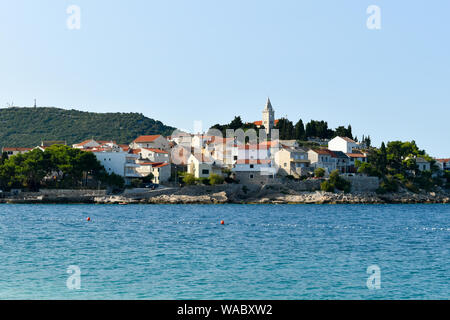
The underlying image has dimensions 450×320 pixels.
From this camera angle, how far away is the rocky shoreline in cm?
6519

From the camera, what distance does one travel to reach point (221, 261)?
21.1 metres

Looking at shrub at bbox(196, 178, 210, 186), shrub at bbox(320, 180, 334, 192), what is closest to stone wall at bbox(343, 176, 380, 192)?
shrub at bbox(320, 180, 334, 192)

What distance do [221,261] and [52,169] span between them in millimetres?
51886

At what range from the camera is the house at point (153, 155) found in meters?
79.4

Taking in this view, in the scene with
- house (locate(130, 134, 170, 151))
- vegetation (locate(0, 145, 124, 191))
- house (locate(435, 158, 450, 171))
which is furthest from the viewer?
house (locate(435, 158, 450, 171))

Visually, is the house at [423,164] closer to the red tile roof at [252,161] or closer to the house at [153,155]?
the red tile roof at [252,161]

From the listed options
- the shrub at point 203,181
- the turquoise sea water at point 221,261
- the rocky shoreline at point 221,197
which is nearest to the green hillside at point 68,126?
the rocky shoreline at point 221,197

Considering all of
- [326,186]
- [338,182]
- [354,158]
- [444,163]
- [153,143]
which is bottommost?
[326,186]

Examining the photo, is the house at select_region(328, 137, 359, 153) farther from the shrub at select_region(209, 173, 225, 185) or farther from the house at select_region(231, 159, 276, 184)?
the shrub at select_region(209, 173, 225, 185)

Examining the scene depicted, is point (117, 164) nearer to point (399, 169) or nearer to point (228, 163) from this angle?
point (228, 163)

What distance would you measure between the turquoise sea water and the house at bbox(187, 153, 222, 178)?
3465 centimetres

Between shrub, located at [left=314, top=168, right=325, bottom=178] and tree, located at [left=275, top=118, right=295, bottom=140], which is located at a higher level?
tree, located at [left=275, top=118, right=295, bottom=140]

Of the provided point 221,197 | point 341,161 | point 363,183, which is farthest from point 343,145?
point 221,197
